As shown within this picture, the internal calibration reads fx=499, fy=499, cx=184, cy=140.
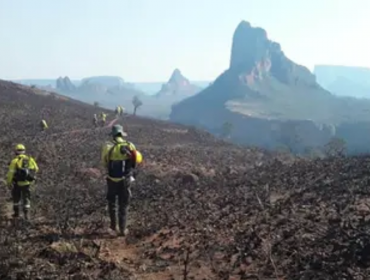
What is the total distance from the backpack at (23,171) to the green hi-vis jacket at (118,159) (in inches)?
91.3

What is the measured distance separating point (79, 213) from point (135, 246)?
3418 millimetres

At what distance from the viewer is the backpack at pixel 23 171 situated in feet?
34.1

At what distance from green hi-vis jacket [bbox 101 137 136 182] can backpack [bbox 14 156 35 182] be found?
2.32 meters

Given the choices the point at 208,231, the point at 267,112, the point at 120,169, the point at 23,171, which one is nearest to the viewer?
the point at 208,231

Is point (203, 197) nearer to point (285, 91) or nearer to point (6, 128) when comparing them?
point (6, 128)

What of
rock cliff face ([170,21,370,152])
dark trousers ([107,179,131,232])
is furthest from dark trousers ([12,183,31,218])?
rock cliff face ([170,21,370,152])

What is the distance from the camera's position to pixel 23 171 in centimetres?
1039

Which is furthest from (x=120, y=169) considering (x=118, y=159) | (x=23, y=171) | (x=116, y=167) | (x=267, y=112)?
(x=267, y=112)

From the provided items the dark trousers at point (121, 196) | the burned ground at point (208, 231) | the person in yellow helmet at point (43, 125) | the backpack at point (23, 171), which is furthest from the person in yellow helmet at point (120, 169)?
the person in yellow helmet at point (43, 125)

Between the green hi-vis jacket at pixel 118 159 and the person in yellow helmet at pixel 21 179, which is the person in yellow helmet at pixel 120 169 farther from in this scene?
the person in yellow helmet at pixel 21 179

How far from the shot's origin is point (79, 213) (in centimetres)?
1149

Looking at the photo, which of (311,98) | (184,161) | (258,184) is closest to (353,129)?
(311,98)

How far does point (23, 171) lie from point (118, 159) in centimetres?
261

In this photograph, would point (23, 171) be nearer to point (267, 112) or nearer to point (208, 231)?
point (208, 231)
